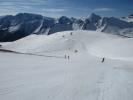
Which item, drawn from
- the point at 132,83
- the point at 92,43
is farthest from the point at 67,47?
the point at 132,83

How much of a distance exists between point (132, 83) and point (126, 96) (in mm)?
3406

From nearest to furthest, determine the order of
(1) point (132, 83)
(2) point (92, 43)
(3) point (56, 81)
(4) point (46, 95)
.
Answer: (4) point (46, 95) < (3) point (56, 81) < (1) point (132, 83) < (2) point (92, 43)

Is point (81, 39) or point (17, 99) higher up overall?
point (17, 99)

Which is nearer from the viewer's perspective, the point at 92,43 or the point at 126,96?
the point at 126,96

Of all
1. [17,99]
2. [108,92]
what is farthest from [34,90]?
[108,92]

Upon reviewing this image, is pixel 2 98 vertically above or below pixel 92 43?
above

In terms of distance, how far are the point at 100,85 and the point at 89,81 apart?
1.03m

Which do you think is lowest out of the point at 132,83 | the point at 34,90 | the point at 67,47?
the point at 67,47

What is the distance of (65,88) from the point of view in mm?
10969

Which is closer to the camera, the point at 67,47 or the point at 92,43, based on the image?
the point at 67,47

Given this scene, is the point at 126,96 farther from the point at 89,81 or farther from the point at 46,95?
the point at 46,95

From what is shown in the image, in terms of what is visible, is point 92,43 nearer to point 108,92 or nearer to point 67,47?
point 67,47

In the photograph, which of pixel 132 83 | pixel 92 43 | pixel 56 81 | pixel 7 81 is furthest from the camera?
pixel 92 43

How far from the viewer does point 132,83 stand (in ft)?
44.6
